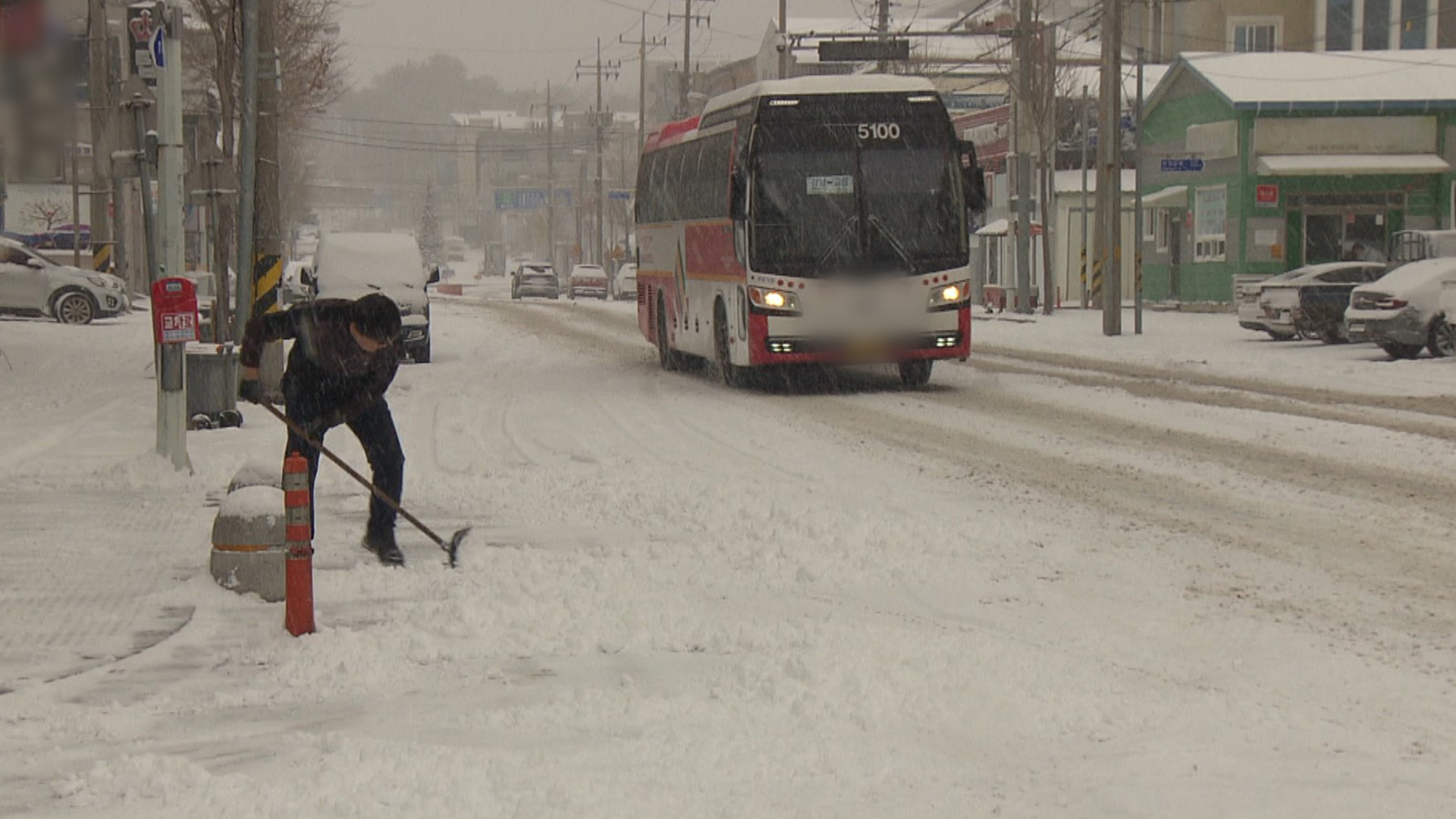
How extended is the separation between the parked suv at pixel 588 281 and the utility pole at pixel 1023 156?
2769cm

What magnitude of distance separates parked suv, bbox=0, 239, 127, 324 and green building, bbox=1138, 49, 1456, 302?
26.4 m

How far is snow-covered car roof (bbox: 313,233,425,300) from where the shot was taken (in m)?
26.8

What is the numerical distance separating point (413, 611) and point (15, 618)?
1.79m

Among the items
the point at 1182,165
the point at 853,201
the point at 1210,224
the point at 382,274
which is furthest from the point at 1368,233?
the point at 853,201

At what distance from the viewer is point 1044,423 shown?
15805 mm

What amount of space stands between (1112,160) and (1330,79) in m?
17.5

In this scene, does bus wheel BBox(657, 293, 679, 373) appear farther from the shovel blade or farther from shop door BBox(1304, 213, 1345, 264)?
shop door BBox(1304, 213, 1345, 264)

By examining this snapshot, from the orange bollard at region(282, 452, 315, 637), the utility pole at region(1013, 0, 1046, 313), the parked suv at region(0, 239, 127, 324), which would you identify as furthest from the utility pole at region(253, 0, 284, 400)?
the utility pole at region(1013, 0, 1046, 313)

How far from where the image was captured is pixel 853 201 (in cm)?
1945

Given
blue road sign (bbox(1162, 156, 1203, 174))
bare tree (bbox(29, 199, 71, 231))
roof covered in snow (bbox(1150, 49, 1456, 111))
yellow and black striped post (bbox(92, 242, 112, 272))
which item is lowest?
yellow and black striped post (bbox(92, 242, 112, 272))

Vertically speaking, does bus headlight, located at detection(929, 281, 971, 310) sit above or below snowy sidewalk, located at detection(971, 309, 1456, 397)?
above

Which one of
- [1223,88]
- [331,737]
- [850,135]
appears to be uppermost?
[1223,88]

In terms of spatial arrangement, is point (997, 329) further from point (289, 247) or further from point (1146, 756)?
point (289, 247)

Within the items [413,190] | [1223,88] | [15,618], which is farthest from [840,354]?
[413,190]
